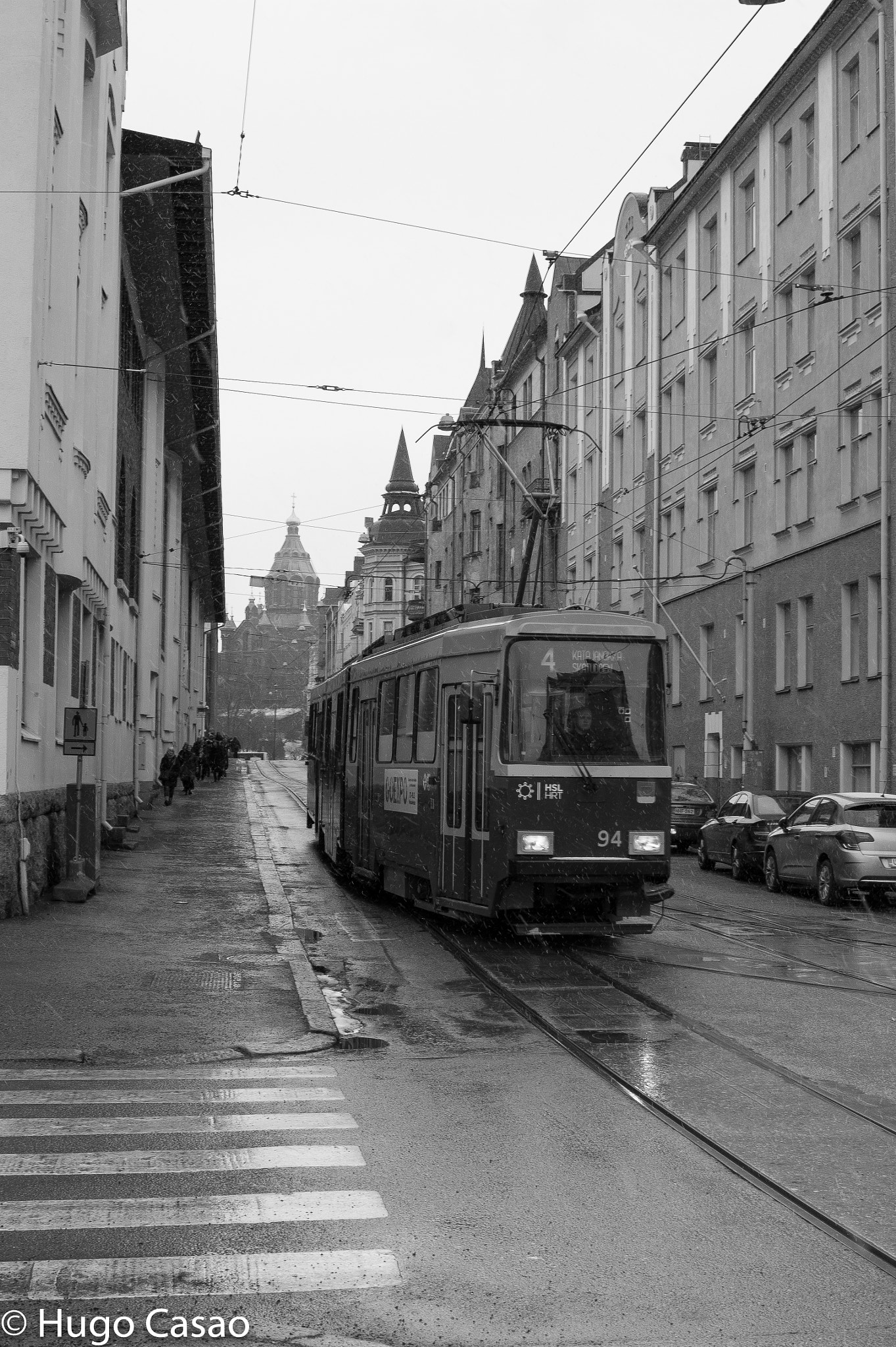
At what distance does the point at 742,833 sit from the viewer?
2559 cm

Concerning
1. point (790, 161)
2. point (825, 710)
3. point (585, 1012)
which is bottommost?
point (585, 1012)

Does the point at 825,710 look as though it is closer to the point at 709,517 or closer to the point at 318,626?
the point at 709,517

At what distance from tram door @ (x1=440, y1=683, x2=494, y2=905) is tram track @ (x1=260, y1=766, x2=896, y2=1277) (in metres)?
0.65

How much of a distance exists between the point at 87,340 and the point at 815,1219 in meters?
19.1

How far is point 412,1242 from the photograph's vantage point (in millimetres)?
5430

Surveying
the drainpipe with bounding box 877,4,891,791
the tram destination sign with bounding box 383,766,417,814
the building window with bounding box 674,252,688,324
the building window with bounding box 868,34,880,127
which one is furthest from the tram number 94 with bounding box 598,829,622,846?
the building window with bounding box 674,252,688,324

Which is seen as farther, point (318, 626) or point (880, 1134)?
point (318, 626)

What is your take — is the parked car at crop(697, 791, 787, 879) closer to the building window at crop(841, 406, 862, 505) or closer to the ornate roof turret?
the building window at crop(841, 406, 862, 505)

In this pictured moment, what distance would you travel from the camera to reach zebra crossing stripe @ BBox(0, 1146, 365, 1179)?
6.46 meters

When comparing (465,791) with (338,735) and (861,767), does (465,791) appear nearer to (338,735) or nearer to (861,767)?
(338,735)

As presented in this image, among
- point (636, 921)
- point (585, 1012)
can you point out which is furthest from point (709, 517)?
point (585, 1012)

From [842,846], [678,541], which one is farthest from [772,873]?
[678,541]

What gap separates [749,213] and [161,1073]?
31052mm

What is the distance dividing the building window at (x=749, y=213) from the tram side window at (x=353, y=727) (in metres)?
19.0
